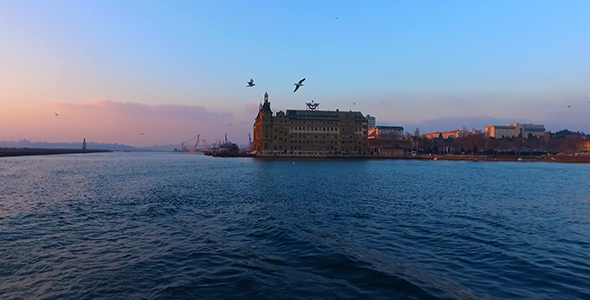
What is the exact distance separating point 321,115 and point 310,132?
9787 millimetres

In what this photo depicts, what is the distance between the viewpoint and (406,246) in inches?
529

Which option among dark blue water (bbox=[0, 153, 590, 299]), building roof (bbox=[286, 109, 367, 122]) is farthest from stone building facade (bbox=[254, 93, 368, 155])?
dark blue water (bbox=[0, 153, 590, 299])

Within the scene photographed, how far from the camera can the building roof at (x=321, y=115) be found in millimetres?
146250

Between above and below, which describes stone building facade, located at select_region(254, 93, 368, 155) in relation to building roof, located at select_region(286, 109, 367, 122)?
below

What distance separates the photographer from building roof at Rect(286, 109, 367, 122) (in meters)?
146

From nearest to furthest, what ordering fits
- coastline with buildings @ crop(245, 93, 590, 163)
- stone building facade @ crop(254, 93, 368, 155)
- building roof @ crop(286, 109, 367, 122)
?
1. coastline with buildings @ crop(245, 93, 590, 163)
2. stone building facade @ crop(254, 93, 368, 155)
3. building roof @ crop(286, 109, 367, 122)

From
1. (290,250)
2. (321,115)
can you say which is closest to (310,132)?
(321,115)

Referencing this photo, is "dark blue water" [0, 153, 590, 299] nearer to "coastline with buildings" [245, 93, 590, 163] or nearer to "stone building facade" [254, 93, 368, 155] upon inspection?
"coastline with buildings" [245, 93, 590, 163]

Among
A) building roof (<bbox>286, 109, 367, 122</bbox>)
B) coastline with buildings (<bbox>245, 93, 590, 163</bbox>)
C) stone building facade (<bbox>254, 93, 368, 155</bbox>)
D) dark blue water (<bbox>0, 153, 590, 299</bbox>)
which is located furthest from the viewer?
building roof (<bbox>286, 109, 367, 122</bbox>)

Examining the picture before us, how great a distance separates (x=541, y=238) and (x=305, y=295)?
1156 cm

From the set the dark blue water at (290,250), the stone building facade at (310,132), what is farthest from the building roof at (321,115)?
the dark blue water at (290,250)

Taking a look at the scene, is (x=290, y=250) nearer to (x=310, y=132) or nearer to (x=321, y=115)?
(x=310, y=132)

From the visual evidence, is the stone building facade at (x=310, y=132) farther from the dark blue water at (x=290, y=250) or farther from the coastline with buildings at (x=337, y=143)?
the dark blue water at (x=290, y=250)

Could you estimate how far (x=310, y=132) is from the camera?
144 m
